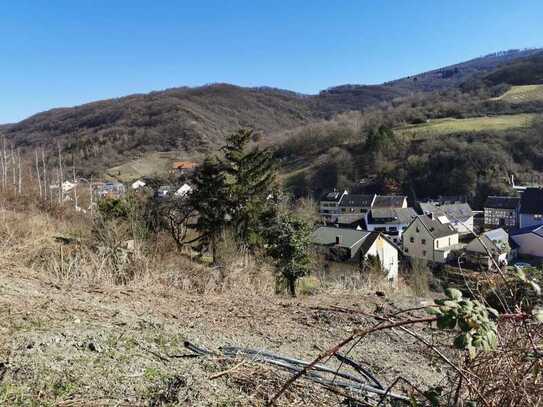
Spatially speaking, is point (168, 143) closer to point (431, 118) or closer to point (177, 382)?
point (431, 118)

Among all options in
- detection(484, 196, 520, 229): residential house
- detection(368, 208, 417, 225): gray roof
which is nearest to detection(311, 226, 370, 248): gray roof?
detection(368, 208, 417, 225): gray roof

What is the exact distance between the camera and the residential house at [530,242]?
23719mm

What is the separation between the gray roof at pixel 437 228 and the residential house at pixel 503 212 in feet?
30.3

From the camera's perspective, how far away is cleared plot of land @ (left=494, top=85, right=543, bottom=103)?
59781 millimetres

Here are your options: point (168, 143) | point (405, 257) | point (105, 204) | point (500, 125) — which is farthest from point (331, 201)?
point (168, 143)

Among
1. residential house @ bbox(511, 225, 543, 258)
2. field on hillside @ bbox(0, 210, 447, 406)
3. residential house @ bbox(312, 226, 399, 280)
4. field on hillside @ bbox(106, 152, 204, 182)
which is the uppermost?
field on hillside @ bbox(106, 152, 204, 182)

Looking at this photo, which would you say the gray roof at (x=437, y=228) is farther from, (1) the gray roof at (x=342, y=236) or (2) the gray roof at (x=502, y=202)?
(2) the gray roof at (x=502, y=202)

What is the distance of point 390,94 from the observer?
118250 mm

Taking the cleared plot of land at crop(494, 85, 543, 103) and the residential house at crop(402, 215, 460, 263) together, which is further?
the cleared plot of land at crop(494, 85, 543, 103)

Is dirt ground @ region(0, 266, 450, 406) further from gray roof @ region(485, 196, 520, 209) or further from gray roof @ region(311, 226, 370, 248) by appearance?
gray roof @ region(485, 196, 520, 209)

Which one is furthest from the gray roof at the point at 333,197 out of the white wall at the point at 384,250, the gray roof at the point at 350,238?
the white wall at the point at 384,250

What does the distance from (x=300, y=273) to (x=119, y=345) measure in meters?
7.64

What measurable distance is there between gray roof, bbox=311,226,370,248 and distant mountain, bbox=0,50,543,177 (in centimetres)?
3822

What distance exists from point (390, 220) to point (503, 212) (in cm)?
1007
